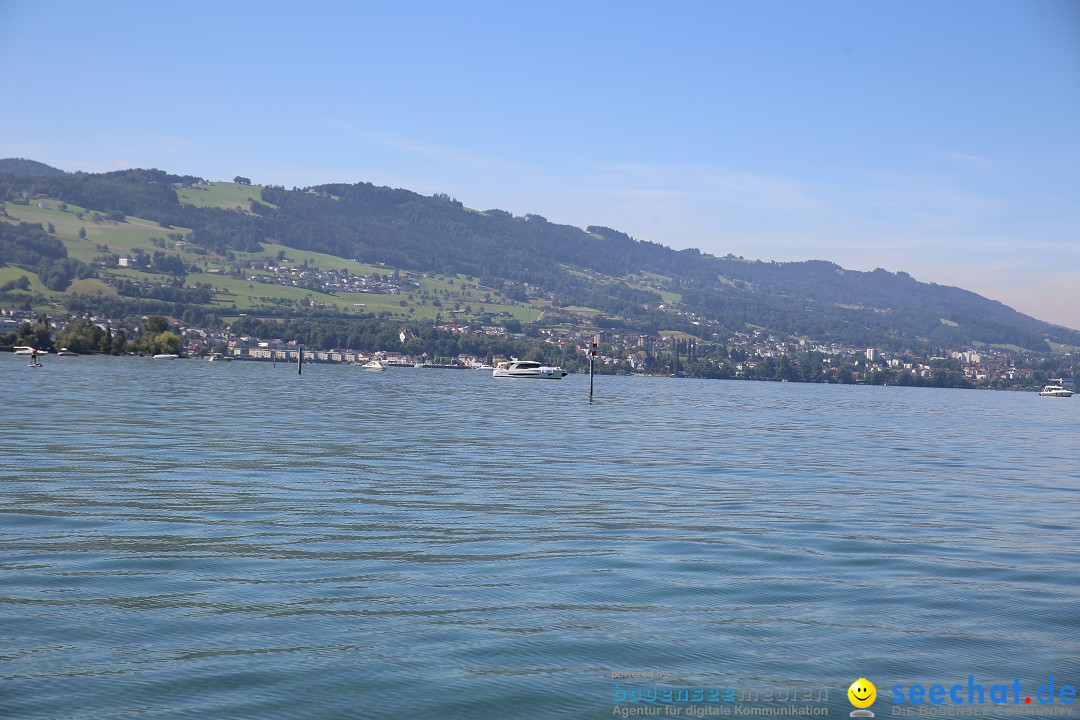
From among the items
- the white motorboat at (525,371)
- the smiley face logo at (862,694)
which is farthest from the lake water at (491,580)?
the white motorboat at (525,371)

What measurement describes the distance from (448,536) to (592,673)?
7468 millimetres

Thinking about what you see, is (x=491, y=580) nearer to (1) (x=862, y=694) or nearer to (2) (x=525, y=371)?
(1) (x=862, y=694)

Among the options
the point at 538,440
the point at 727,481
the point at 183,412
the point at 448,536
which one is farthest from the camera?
the point at 183,412

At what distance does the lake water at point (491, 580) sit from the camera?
10.2 m

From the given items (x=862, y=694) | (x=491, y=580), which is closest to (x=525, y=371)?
(x=491, y=580)

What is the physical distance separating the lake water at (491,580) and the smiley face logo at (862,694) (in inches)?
5.8

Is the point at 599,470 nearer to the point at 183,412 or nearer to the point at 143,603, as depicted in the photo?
the point at 143,603

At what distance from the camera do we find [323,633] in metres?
11.6

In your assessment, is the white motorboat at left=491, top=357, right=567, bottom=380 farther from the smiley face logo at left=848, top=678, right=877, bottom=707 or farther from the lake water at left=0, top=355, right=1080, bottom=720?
the smiley face logo at left=848, top=678, right=877, bottom=707

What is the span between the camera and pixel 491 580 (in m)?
14.4

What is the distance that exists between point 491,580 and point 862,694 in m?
5.90

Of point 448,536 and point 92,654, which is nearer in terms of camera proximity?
point 92,654

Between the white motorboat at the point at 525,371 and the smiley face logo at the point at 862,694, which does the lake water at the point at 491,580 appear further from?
the white motorboat at the point at 525,371

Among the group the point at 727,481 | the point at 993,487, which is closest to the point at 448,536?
the point at 727,481
